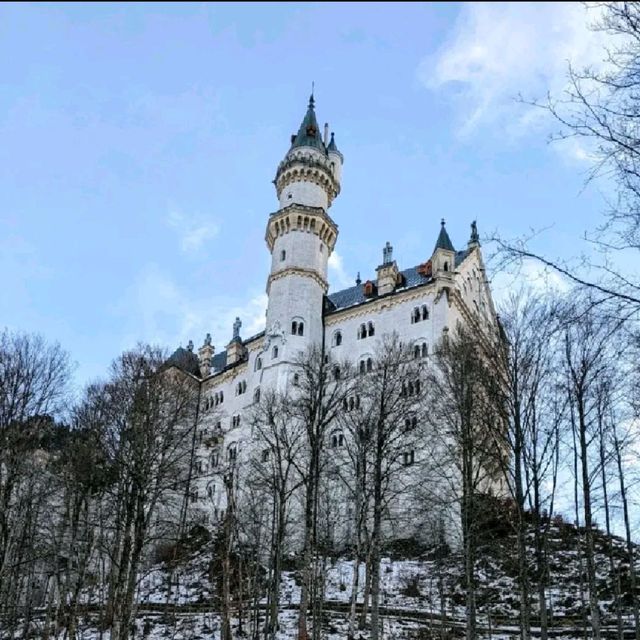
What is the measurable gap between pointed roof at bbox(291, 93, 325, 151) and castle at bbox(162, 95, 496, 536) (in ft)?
0.54

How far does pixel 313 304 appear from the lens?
→ 212ft

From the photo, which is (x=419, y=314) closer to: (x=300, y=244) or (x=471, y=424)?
(x=300, y=244)

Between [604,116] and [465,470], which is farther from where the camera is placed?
[465,470]

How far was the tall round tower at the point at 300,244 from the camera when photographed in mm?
63188

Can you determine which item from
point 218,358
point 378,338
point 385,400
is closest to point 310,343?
point 378,338

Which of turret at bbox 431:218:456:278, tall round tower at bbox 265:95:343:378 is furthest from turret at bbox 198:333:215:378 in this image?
turret at bbox 431:218:456:278

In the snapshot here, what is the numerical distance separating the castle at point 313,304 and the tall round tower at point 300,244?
0.09 m

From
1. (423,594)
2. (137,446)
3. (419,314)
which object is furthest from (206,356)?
(137,446)

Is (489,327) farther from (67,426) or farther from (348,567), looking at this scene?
(348,567)

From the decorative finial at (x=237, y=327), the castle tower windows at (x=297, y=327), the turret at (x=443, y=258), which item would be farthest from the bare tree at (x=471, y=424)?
the decorative finial at (x=237, y=327)

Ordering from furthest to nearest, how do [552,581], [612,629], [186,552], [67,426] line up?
1. [186,552]
2. [552,581]
3. [67,426]
4. [612,629]

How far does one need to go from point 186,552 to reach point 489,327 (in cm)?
2441

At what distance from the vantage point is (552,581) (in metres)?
34.6

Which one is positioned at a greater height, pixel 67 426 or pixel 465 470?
pixel 67 426
